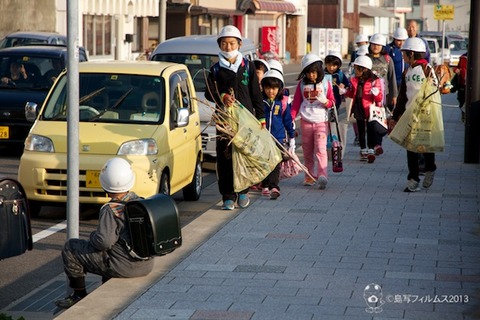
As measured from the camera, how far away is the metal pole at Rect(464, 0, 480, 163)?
16.6 meters

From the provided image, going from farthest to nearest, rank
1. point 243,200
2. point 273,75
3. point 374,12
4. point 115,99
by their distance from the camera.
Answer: point 374,12
point 273,75
point 115,99
point 243,200

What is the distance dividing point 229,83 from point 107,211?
14.6 ft

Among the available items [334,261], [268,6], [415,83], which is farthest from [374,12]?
[334,261]

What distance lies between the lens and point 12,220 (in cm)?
812

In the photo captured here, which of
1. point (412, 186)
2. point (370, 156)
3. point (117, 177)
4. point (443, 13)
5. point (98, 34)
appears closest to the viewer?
point (117, 177)

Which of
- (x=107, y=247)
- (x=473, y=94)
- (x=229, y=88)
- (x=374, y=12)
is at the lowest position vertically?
(x=107, y=247)

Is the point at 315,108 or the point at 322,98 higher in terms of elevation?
the point at 322,98

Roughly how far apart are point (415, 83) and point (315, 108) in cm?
123

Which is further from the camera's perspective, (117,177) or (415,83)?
(415,83)

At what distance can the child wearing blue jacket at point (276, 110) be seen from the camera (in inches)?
514

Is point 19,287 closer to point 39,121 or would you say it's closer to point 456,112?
point 39,121

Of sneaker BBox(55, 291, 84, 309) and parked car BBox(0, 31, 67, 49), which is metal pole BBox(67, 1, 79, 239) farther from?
parked car BBox(0, 31, 67, 49)

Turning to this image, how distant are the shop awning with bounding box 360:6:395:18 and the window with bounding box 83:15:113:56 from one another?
51953 mm

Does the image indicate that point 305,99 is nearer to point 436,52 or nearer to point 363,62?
point 363,62
